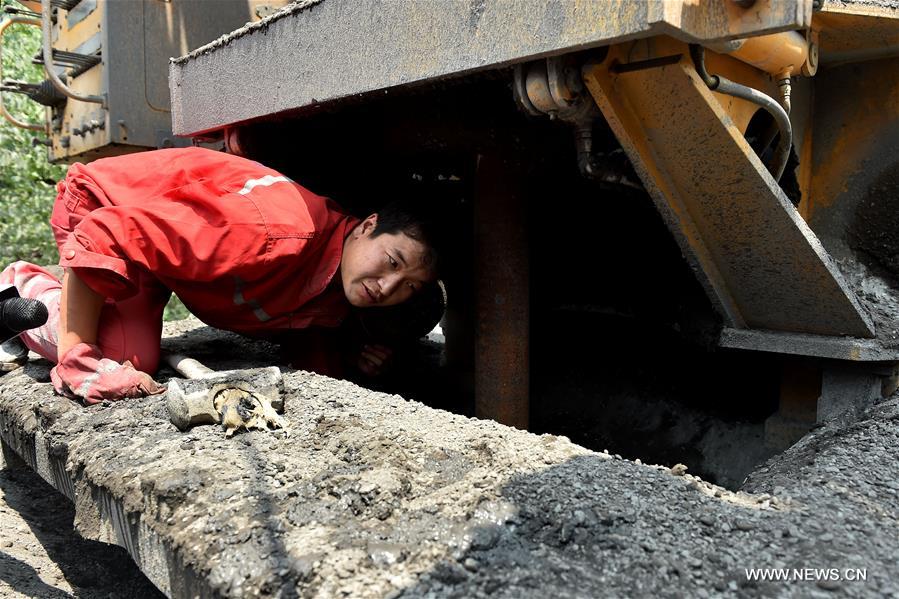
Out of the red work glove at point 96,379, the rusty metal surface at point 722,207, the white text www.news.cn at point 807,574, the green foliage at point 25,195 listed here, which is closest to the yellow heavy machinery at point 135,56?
the red work glove at point 96,379

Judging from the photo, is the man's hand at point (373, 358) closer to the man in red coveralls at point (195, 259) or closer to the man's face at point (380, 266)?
the man in red coveralls at point (195, 259)

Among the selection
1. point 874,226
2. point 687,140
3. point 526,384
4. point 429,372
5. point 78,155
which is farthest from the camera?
point 78,155

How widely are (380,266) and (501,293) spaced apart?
418 millimetres

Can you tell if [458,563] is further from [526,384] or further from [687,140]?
[526,384]

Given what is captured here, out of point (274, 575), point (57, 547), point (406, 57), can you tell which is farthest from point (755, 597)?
point (57, 547)

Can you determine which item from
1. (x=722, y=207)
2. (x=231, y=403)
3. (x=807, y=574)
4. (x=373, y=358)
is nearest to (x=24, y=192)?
(x=373, y=358)

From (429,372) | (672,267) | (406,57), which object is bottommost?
(429,372)

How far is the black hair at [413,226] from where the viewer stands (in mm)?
2244

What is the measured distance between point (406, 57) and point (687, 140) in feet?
2.28

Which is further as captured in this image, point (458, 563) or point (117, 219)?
point (117, 219)

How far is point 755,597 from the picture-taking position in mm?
932

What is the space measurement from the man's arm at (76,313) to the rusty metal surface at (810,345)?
1790 millimetres

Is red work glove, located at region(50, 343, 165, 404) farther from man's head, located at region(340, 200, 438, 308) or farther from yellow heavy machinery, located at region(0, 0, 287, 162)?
yellow heavy machinery, located at region(0, 0, 287, 162)

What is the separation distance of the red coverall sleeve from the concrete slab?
0.42 meters
